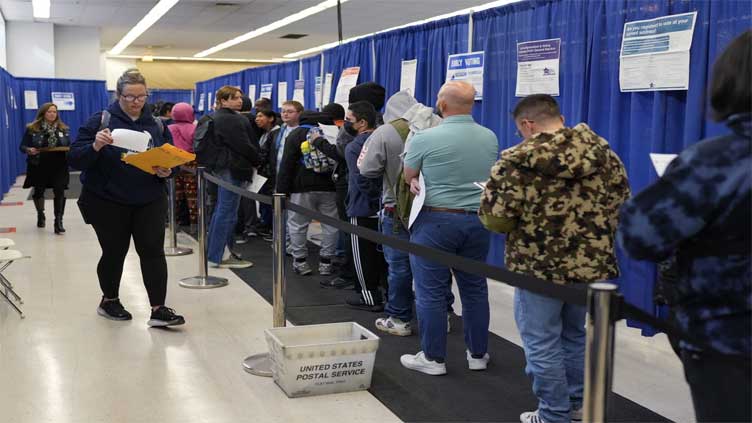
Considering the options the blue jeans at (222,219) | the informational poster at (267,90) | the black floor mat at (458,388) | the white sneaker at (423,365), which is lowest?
the black floor mat at (458,388)

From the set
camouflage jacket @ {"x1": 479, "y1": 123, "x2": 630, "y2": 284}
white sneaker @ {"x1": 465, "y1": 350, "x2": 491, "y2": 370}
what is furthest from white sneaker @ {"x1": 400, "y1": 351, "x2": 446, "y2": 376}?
camouflage jacket @ {"x1": 479, "y1": 123, "x2": 630, "y2": 284}

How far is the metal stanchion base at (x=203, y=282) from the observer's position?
19.7ft

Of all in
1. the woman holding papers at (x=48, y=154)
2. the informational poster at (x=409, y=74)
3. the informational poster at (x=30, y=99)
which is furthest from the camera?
the informational poster at (x=30, y=99)

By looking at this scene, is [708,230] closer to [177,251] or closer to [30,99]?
[177,251]

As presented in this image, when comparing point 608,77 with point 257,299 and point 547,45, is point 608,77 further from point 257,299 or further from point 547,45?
point 257,299

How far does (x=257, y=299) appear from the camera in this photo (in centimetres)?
563

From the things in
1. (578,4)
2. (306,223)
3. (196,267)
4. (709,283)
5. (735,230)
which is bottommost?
(196,267)

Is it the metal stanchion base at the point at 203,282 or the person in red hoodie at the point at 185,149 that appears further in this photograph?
the person in red hoodie at the point at 185,149

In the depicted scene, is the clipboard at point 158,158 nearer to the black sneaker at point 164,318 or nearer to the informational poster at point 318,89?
the black sneaker at point 164,318

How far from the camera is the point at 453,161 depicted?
143 inches

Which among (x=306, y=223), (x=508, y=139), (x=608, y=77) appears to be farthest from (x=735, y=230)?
(x=306, y=223)

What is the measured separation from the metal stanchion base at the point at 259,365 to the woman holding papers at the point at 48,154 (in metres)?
5.16

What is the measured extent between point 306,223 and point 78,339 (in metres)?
2.21

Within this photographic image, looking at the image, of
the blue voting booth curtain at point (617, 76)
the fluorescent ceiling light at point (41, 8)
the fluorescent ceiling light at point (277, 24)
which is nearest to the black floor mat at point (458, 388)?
the blue voting booth curtain at point (617, 76)
